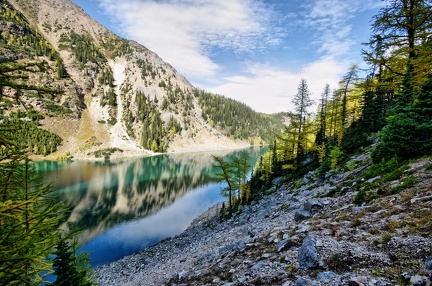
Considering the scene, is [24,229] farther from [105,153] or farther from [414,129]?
[105,153]

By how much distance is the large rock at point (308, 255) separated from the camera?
26.2 ft

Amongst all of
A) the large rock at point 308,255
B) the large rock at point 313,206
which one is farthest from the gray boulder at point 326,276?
the large rock at point 313,206

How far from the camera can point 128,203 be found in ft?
198

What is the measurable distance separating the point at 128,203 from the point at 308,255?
59.9m

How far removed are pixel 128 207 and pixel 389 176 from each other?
187 ft

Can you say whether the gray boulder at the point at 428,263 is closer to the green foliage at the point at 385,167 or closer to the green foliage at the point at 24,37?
the green foliage at the point at 385,167

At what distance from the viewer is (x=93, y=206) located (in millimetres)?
57125

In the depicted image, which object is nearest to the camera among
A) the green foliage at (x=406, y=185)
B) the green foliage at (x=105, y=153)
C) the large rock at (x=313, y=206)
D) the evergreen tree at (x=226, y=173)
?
the green foliage at (x=406, y=185)

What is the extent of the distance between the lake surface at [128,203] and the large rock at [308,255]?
21456mm

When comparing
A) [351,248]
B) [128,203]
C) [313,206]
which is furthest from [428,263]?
[128,203]

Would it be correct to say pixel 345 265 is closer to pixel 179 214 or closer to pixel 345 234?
pixel 345 234

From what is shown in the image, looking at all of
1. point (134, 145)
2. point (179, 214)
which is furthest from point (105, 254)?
point (134, 145)

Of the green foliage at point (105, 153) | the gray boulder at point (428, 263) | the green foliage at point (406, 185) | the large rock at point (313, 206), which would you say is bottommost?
the green foliage at point (105, 153)

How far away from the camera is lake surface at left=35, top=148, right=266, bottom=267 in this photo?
135 feet
